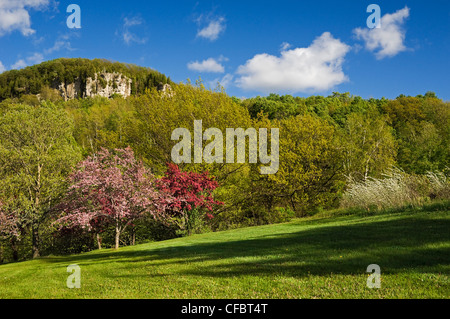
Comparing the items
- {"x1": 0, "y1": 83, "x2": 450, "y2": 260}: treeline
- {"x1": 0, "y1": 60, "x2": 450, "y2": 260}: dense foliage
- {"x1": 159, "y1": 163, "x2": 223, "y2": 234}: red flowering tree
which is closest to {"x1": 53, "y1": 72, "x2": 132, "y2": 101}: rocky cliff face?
{"x1": 0, "y1": 83, "x2": 450, "y2": 260}: treeline

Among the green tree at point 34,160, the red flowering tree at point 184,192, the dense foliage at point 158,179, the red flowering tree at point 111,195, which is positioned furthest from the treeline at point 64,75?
the red flowering tree at point 111,195

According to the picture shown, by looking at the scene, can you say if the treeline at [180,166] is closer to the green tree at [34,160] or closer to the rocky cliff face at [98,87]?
the green tree at [34,160]

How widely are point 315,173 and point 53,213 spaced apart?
20702 mm

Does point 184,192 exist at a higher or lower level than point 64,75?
lower

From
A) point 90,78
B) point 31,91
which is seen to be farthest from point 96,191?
point 90,78

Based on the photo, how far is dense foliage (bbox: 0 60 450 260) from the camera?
1590 centimetres

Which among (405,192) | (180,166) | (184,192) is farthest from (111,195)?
(405,192)

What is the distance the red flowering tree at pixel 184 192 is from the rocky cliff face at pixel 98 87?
454ft

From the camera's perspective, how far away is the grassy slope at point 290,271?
516 cm

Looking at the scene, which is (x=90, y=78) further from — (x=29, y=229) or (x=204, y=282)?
(x=204, y=282)

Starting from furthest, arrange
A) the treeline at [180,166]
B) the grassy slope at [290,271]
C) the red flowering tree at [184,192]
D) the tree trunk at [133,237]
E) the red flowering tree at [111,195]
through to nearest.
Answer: the tree trunk at [133,237] < the treeline at [180,166] < the red flowering tree at [184,192] < the red flowering tree at [111,195] < the grassy slope at [290,271]

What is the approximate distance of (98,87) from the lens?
153375mm

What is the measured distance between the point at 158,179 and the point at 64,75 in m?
151

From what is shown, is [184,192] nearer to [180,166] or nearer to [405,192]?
[180,166]
